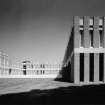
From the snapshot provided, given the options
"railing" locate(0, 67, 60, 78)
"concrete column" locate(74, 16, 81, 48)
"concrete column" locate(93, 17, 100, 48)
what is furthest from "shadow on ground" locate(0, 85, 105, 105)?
"railing" locate(0, 67, 60, 78)

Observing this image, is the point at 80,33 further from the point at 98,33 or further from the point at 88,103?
the point at 88,103

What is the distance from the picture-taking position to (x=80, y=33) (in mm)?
22734

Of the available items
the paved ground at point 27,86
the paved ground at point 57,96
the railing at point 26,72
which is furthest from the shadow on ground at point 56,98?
the railing at point 26,72

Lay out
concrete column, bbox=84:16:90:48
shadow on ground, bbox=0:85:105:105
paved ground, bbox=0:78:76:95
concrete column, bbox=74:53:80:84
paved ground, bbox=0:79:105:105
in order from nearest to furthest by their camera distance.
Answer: shadow on ground, bbox=0:85:105:105 → paved ground, bbox=0:79:105:105 → paved ground, bbox=0:78:76:95 → concrete column, bbox=74:53:80:84 → concrete column, bbox=84:16:90:48

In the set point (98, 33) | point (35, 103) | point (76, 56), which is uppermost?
point (98, 33)

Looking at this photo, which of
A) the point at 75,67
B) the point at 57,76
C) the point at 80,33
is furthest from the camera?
the point at 57,76

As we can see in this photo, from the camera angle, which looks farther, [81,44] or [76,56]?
[81,44]

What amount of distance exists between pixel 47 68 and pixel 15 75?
25.6 ft

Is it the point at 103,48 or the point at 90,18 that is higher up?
the point at 90,18

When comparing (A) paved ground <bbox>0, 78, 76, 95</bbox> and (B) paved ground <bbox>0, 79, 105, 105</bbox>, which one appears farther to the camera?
(A) paved ground <bbox>0, 78, 76, 95</bbox>

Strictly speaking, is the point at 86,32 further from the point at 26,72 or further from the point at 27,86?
the point at 26,72

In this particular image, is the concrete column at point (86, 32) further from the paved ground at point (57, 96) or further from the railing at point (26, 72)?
the railing at point (26, 72)

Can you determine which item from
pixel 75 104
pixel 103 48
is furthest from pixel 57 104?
pixel 103 48

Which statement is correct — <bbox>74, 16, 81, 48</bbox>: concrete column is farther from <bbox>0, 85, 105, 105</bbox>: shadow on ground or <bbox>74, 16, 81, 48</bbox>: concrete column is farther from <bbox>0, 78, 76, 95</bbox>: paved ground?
<bbox>0, 85, 105, 105</bbox>: shadow on ground
